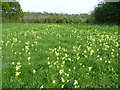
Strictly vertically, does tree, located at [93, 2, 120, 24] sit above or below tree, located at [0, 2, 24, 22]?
below

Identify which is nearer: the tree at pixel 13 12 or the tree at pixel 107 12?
the tree at pixel 107 12

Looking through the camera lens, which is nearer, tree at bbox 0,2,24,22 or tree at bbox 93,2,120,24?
tree at bbox 93,2,120,24

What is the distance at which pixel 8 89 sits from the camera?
8.52 ft

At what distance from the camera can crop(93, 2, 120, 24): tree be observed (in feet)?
54.8

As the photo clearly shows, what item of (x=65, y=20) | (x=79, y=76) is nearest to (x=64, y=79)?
(x=79, y=76)

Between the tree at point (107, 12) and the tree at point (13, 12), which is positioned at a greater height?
the tree at point (13, 12)

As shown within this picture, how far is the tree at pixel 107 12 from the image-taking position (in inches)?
657

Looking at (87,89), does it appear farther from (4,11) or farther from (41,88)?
(4,11)

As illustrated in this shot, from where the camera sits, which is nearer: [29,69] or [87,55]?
[29,69]

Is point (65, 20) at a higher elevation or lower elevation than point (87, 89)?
higher

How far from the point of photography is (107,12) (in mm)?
17625

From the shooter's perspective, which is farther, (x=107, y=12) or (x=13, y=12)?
(x=13, y=12)

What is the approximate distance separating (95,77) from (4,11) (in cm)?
3028

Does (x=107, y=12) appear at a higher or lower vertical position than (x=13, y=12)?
lower
